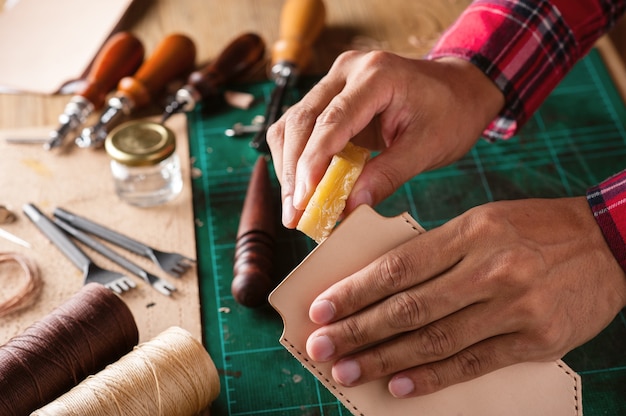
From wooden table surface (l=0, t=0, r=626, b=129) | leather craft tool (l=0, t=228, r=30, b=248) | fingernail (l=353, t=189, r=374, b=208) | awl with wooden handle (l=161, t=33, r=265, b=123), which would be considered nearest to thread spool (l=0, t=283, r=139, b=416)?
leather craft tool (l=0, t=228, r=30, b=248)

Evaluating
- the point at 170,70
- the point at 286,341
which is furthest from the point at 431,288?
the point at 170,70

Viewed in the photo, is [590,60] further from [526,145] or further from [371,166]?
[371,166]

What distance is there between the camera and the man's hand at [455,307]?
142cm

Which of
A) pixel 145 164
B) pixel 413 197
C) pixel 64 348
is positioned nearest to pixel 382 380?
pixel 64 348

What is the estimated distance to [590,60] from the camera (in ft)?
8.50

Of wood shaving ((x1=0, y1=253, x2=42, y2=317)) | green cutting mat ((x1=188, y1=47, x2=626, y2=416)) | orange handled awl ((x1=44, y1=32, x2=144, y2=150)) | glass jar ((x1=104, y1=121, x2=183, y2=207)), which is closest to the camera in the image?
green cutting mat ((x1=188, y1=47, x2=626, y2=416))

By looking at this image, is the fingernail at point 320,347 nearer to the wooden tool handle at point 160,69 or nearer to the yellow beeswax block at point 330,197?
the yellow beeswax block at point 330,197

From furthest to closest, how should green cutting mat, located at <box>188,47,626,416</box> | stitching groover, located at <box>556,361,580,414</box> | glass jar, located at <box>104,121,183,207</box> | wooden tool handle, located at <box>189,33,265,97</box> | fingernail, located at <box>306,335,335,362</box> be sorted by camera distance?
wooden tool handle, located at <box>189,33,265,97</box>
glass jar, located at <box>104,121,183,207</box>
green cutting mat, located at <box>188,47,626,416</box>
stitching groover, located at <box>556,361,580,414</box>
fingernail, located at <box>306,335,335,362</box>

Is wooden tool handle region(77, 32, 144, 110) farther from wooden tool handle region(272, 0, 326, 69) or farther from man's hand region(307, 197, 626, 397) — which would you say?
man's hand region(307, 197, 626, 397)

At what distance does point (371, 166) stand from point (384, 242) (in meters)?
0.17

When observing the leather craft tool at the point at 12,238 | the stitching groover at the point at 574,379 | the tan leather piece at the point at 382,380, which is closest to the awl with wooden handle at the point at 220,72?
the leather craft tool at the point at 12,238

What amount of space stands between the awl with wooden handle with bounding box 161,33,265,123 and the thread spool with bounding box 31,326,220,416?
939mm

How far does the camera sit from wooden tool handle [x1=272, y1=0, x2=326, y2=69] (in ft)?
7.98

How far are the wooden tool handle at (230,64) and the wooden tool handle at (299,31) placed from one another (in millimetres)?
72
